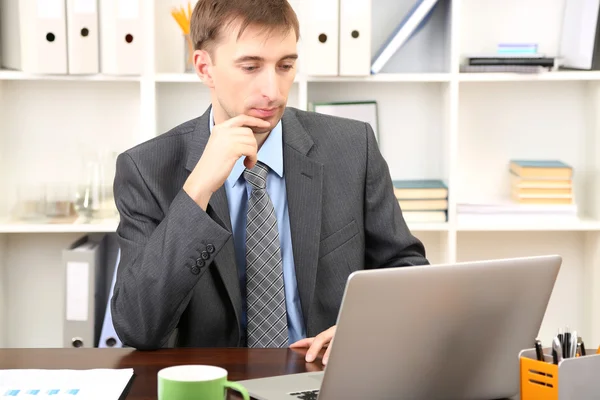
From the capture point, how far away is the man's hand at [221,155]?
156cm

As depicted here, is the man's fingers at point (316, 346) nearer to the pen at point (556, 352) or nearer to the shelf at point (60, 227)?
the pen at point (556, 352)

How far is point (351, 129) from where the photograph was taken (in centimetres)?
189

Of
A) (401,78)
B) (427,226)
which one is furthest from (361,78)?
(427,226)

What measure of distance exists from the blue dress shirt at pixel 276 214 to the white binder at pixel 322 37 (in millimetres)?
944

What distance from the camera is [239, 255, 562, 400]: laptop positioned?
40.8 inches

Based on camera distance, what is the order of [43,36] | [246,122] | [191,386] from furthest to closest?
[43,36]
[246,122]
[191,386]

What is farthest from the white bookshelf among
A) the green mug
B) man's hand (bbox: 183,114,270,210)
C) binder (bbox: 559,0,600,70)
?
the green mug

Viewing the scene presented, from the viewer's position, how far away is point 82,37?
8.75ft

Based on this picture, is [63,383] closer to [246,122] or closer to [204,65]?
[246,122]

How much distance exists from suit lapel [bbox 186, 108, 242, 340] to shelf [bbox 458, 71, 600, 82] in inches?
50.0

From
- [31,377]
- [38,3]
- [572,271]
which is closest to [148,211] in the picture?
[31,377]

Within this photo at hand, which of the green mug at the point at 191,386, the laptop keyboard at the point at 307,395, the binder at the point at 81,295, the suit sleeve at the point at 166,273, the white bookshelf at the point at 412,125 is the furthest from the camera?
the white bookshelf at the point at 412,125

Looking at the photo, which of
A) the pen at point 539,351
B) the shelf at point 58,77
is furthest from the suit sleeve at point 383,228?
the shelf at point 58,77

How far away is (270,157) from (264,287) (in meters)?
0.28
